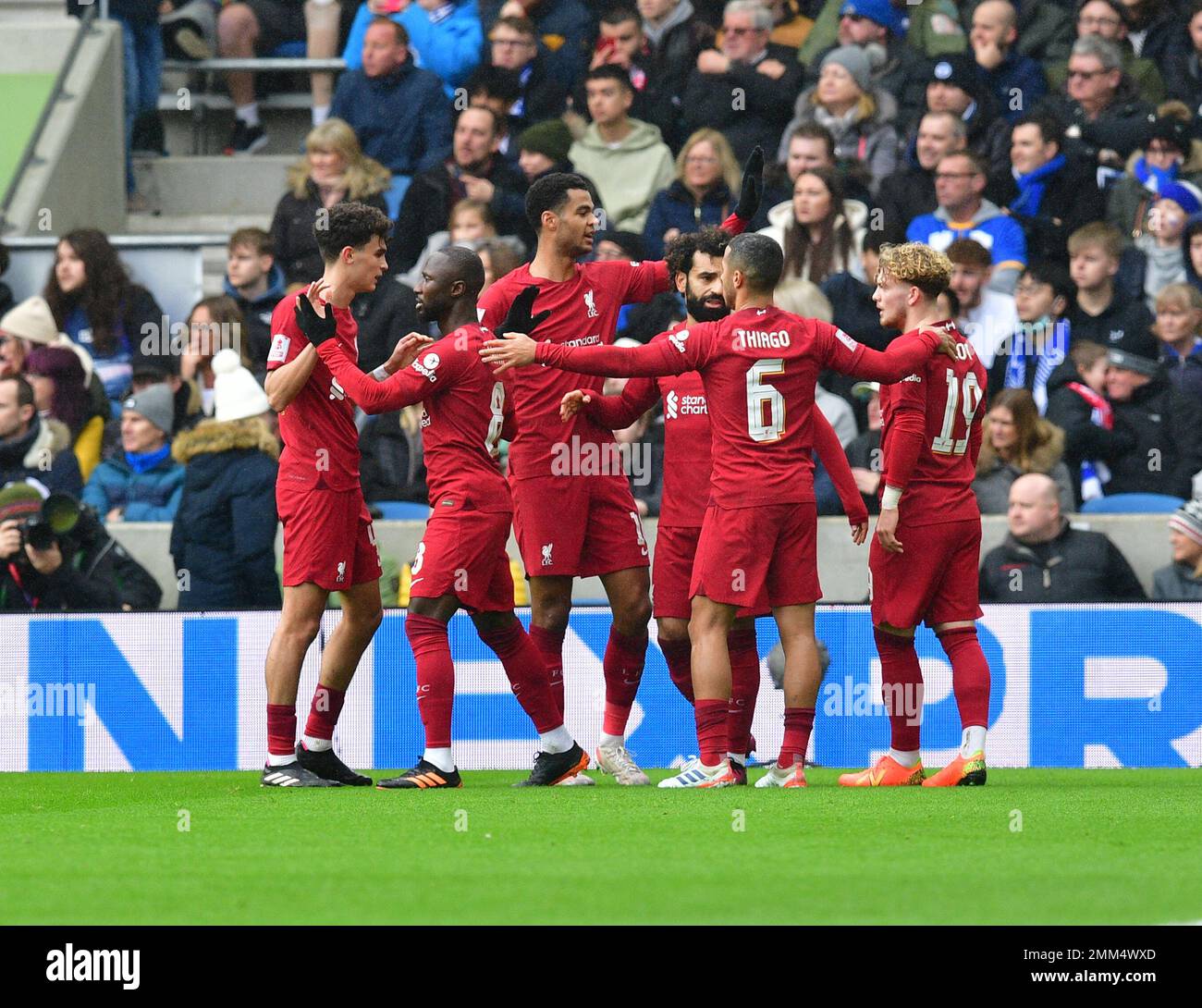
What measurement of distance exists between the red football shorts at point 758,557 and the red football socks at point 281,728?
5.91 feet

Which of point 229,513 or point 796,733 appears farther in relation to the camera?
point 229,513

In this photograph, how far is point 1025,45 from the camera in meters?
14.6

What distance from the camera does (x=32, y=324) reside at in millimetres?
13422

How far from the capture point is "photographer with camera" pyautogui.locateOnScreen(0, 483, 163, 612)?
11.5 meters

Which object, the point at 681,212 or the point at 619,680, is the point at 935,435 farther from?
the point at 681,212

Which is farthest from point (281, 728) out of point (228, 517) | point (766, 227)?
point (766, 227)

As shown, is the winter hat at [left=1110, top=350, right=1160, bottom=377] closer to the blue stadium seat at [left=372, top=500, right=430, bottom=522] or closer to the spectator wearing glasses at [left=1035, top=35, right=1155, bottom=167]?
the spectator wearing glasses at [left=1035, top=35, right=1155, bottom=167]

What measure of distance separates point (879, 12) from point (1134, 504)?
4665mm

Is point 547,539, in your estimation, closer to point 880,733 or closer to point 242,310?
point 880,733

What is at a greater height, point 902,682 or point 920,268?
point 920,268

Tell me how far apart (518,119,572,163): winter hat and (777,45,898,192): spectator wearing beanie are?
60.2 inches
